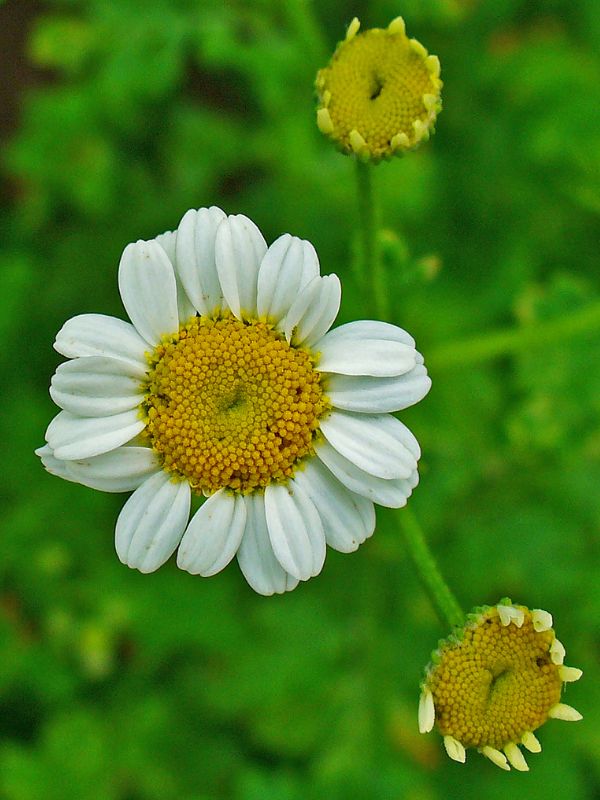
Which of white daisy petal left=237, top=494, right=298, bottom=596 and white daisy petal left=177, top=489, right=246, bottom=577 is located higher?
white daisy petal left=177, top=489, right=246, bottom=577

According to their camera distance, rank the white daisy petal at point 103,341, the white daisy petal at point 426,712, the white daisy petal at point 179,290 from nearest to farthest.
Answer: the white daisy petal at point 426,712
the white daisy petal at point 103,341
the white daisy petal at point 179,290

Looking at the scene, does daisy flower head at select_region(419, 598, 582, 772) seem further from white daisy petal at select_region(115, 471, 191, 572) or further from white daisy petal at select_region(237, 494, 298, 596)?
white daisy petal at select_region(115, 471, 191, 572)

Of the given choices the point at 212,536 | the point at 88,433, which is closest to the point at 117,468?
the point at 88,433

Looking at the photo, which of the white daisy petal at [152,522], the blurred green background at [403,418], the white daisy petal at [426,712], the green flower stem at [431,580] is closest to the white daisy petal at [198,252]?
the white daisy petal at [152,522]

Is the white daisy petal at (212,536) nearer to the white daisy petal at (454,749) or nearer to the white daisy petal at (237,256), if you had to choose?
the white daisy petal at (237,256)

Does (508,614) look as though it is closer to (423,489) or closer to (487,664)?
(487,664)

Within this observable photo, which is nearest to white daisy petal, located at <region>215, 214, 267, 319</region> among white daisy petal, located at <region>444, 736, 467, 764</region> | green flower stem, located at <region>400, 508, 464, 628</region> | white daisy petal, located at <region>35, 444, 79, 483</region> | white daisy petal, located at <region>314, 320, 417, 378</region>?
white daisy petal, located at <region>314, 320, 417, 378</region>
